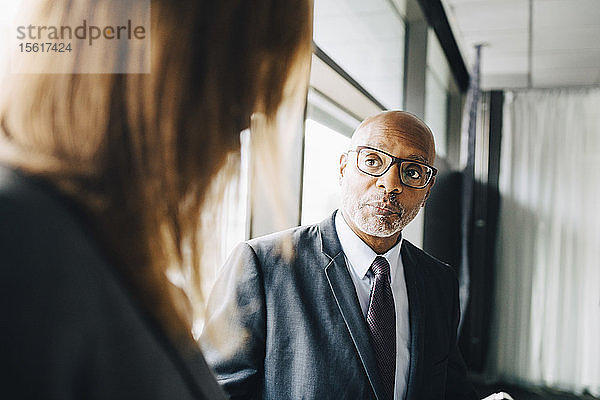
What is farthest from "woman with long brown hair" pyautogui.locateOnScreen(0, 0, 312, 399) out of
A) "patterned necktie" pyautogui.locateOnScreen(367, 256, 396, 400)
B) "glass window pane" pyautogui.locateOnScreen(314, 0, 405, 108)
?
"glass window pane" pyautogui.locateOnScreen(314, 0, 405, 108)

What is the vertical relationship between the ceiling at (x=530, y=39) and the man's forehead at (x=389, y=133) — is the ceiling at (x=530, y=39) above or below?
above

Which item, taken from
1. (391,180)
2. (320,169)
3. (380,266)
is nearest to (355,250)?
(380,266)

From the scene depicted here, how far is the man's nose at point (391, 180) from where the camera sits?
105 centimetres

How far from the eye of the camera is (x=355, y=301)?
947mm

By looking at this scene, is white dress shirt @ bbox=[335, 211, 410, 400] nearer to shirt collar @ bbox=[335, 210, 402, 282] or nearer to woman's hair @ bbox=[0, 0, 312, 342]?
shirt collar @ bbox=[335, 210, 402, 282]

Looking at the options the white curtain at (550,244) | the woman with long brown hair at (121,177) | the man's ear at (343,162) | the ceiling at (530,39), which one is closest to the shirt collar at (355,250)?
the man's ear at (343,162)

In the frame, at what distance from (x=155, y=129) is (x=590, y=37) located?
3182 mm

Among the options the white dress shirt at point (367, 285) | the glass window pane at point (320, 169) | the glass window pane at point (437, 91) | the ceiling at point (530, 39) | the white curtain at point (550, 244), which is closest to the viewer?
the white dress shirt at point (367, 285)

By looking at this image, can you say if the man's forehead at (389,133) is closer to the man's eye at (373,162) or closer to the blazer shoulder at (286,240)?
the man's eye at (373,162)

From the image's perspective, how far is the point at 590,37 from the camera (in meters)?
2.83

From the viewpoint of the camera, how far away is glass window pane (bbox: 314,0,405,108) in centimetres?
147

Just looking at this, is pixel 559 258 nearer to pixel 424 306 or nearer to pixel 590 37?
pixel 590 37

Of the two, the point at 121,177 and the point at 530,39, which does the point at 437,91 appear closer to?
the point at 530,39

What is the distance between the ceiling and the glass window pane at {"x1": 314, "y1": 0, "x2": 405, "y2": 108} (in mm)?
627
